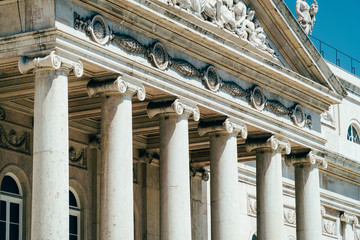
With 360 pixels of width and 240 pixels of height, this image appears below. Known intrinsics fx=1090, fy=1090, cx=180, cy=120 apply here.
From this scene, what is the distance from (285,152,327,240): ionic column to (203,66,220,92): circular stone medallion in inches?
289

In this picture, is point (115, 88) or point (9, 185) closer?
point (115, 88)

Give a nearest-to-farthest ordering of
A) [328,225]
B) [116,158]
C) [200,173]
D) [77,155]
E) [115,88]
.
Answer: [116,158] → [115,88] → [77,155] → [200,173] → [328,225]

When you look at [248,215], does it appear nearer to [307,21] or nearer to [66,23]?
[307,21]

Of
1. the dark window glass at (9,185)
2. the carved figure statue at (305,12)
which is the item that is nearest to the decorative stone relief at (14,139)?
the dark window glass at (9,185)

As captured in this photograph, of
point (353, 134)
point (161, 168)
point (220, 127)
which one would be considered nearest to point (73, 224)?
point (161, 168)

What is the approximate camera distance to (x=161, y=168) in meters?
36.8

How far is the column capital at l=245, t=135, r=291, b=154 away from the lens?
41656 mm

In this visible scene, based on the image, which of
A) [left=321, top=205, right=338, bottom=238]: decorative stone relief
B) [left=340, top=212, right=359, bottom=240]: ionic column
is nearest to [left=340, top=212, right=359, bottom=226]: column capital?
[left=340, top=212, right=359, bottom=240]: ionic column

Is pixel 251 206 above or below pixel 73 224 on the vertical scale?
above

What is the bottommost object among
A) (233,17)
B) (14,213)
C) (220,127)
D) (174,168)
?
(14,213)

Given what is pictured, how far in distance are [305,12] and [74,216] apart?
42.9 feet

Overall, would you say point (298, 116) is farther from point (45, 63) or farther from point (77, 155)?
point (45, 63)

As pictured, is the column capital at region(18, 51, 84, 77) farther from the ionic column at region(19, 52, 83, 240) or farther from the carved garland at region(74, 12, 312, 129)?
the carved garland at region(74, 12, 312, 129)

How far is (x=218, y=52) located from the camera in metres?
38.2
